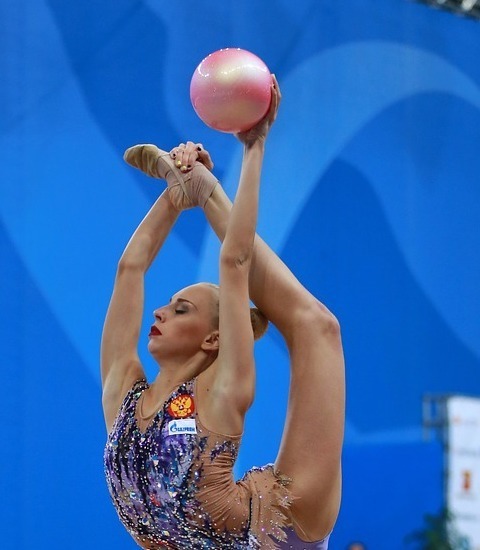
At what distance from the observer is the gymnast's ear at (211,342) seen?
7.83 ft

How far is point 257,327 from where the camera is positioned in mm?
2508

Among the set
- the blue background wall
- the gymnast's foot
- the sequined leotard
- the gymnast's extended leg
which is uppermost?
the blue background wall

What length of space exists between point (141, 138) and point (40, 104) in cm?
58

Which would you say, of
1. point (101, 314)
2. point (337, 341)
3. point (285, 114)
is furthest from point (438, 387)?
point (337, 341)

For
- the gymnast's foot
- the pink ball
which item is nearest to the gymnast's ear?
the gymnast's foot

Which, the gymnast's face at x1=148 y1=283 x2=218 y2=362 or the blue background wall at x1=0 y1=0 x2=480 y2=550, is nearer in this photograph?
the gymnast's face at x1=148 y1=283 x2=218 y2=362

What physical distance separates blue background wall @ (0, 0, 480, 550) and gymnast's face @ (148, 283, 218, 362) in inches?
97.7

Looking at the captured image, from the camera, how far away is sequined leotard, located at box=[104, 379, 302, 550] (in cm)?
226

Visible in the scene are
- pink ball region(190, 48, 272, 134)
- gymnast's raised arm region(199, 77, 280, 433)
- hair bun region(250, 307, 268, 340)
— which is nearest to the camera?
Result: gymnast's raised arm region(199, 77, 280, 433)

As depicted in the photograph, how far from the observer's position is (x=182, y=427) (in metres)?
2.27

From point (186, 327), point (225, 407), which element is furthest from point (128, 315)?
point (225, 407)

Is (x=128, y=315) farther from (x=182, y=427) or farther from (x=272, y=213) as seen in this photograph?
(x=272, y=213)

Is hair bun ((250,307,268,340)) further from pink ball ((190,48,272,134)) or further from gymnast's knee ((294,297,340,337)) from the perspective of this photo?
pink ball ((190,48,272,134))

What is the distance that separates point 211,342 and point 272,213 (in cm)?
333
